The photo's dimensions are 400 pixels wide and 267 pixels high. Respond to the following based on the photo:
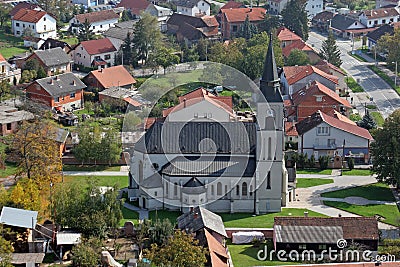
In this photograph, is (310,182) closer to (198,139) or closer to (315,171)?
(315,171)

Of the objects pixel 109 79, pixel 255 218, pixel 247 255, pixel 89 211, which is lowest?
pixel 247 255

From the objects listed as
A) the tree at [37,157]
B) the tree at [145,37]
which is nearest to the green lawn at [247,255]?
the tree at [37,157]

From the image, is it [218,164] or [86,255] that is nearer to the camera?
[86,255]

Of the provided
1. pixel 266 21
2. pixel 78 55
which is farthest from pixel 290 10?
pixel 78 55

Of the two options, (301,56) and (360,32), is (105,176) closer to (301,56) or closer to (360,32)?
(301,56)

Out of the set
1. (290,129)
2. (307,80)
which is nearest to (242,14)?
(307,80)

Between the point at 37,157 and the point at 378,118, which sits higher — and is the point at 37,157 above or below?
above

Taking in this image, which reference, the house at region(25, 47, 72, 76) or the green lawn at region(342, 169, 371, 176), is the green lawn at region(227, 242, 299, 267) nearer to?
the green lawn at region(342, 169, 371, 176)

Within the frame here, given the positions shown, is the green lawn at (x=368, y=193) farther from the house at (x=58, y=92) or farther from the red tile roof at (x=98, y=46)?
the red tile roof at (x=98, y=46)
